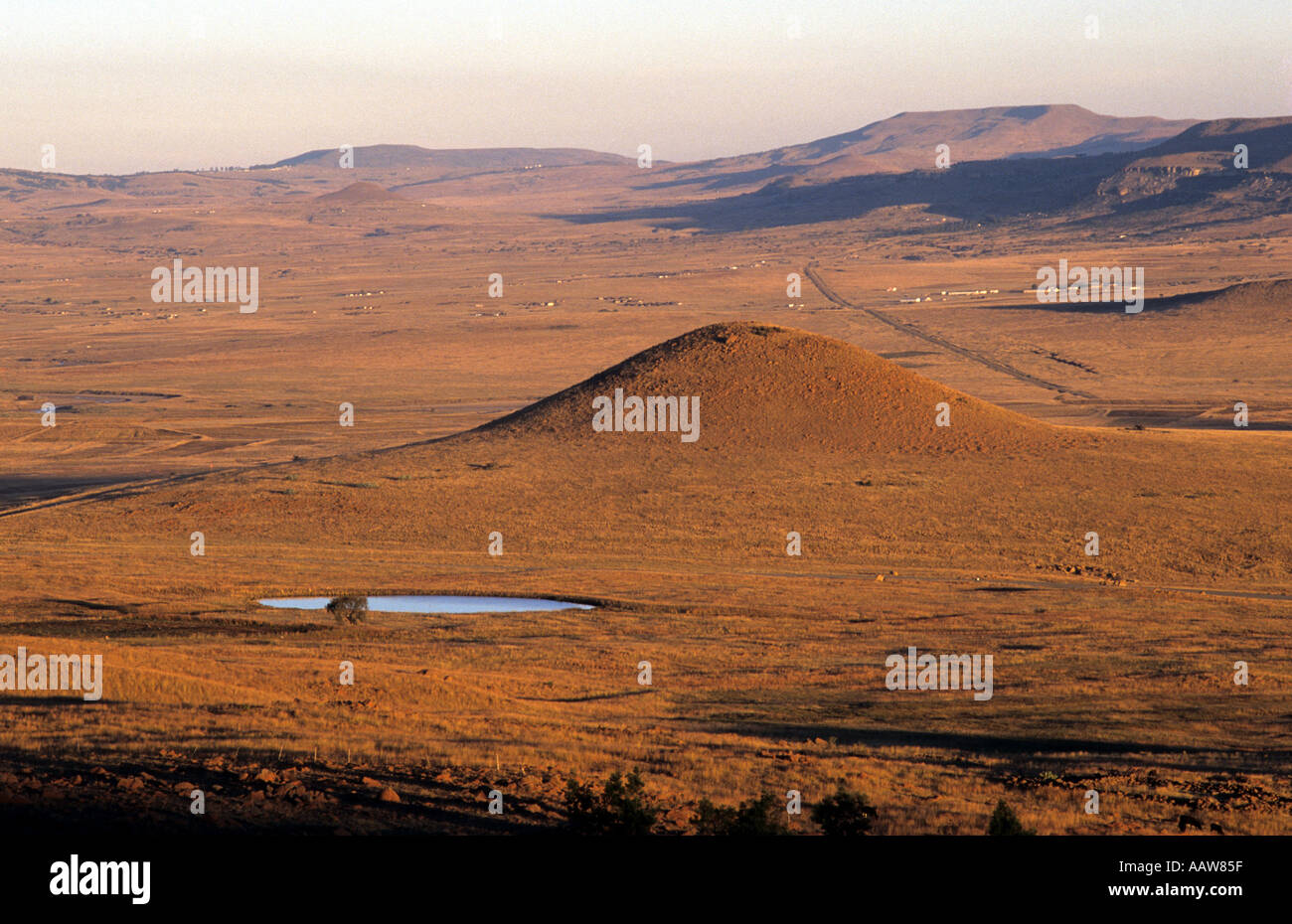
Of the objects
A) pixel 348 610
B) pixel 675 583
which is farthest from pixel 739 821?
pixel 675 583

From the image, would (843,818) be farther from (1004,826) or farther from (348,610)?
(348,610)

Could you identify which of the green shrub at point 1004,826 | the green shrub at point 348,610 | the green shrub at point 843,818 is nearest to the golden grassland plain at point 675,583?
the green shrub at point 348,610

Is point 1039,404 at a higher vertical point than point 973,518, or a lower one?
higher

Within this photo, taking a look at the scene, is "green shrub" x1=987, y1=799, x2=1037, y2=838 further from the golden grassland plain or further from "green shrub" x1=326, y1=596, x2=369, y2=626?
"green shrub" x1=326, y1=596, x2=369, y2=626

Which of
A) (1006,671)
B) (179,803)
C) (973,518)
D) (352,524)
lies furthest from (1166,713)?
(352,524)
